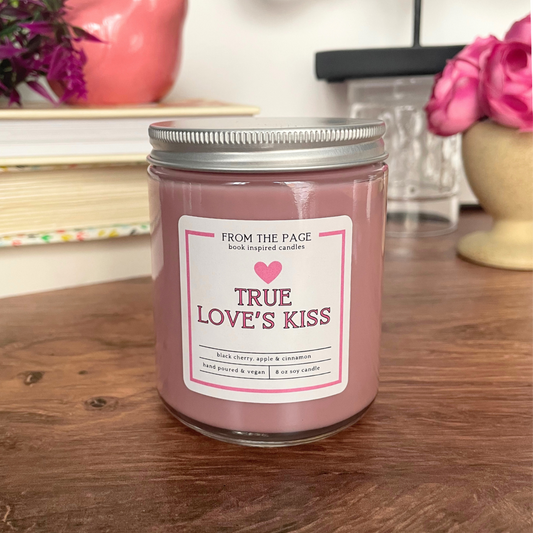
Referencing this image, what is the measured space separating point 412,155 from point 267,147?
733mm

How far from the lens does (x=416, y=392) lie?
47 centimetres

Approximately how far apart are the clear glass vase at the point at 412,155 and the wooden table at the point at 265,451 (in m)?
0.43

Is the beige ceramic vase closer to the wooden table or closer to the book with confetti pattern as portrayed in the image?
the wooden table

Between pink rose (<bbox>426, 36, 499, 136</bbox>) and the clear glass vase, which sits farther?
the clear glass vase

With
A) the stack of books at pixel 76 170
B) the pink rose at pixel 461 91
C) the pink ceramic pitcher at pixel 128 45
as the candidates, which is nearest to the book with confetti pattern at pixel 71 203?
the stack of books at pixel 76 170

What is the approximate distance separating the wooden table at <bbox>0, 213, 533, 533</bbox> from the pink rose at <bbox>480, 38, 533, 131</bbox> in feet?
0.86

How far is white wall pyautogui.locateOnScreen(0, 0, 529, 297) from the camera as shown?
96 cm

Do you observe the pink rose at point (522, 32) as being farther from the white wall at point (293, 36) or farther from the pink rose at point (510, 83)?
the white wall at point (293, 36)

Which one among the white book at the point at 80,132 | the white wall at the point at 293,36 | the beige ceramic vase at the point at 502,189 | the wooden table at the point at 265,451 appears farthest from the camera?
the white wall at the point at 293,36

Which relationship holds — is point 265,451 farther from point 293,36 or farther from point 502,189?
point 293,36

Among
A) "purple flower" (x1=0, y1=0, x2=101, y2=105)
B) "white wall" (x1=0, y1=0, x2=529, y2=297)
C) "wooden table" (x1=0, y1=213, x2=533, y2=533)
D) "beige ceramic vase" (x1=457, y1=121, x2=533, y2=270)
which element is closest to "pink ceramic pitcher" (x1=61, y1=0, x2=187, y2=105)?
"purple flower" (x1=0, y1=0, x2=101, y2=105)

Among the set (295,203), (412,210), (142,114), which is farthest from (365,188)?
(412,210)

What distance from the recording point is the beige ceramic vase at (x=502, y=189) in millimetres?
760

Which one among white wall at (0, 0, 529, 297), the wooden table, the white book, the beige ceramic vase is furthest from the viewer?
white wall at (0, 0, 529, 297)
